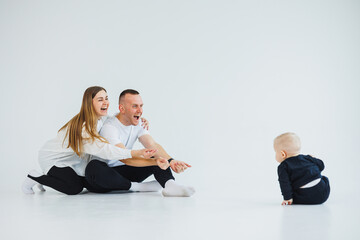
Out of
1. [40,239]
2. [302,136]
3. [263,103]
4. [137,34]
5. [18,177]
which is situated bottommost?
[40,239]

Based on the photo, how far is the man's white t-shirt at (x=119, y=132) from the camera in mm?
3365

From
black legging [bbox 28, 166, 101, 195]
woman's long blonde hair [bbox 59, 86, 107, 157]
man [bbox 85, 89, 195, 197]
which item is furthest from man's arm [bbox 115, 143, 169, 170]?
black legging [bbox 28, 166, 101, 195]

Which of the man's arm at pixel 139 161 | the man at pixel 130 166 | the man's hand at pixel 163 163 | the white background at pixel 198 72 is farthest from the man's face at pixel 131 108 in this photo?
the white background at pixel 198 72

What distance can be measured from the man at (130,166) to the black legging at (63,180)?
0.13 meters

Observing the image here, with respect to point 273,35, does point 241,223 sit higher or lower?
lower

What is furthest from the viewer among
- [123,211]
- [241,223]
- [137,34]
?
[137,34]

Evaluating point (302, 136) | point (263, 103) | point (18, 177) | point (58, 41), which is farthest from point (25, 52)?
point (302, 136)

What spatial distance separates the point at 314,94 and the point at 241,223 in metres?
5.05

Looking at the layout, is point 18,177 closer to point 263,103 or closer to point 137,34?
point 137,34

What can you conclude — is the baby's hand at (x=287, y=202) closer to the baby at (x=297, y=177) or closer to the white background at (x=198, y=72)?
the baby at (x=297, y=177)

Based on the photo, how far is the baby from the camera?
2662 millimetres

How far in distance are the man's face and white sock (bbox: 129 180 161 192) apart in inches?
19.5

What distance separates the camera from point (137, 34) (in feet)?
20.8

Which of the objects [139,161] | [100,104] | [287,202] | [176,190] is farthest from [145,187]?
[287,202]
